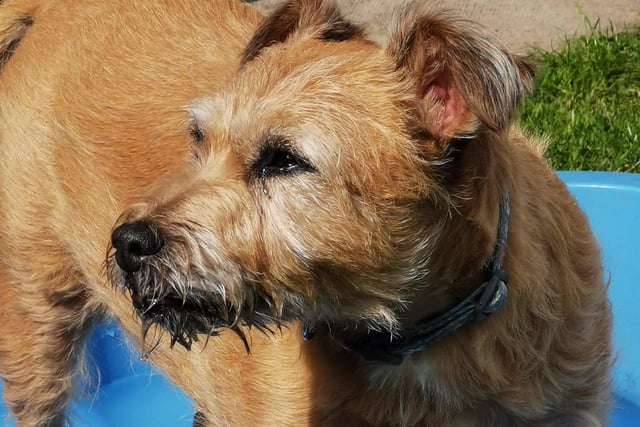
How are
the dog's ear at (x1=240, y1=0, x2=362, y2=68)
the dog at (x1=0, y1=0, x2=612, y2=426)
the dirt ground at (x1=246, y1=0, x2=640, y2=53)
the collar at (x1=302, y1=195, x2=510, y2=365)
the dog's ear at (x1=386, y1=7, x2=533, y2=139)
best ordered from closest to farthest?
the dog's ear at (x1=386, y1=7, x2=533, y2=139) < the dog at (x1=0, y1=0, x2=612, y2=426) < the collar at (x1=302, y1=195, x2=510, y2=365) < the dog's ear at (x1=240, y1=0, x2=362, y2=68) < the dirt ground at (x1=246, y1=0, x2=640, y2=53)

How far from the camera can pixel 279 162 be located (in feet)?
8.12

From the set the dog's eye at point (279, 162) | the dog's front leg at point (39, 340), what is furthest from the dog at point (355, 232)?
the dog's front leg at point (39, 340)

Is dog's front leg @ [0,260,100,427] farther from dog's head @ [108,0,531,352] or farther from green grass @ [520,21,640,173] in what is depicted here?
green grass @ [520,21,640,173]

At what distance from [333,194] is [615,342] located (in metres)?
2.52

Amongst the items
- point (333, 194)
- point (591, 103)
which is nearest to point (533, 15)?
point (591, 103)

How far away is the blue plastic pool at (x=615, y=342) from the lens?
4.65m

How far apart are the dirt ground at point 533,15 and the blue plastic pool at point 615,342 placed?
1.76 metres

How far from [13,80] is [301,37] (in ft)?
4.73

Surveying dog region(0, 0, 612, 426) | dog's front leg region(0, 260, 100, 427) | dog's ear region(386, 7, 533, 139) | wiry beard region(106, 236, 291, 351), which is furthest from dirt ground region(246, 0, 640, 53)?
wiry beard region(106, 236, 291, 351)

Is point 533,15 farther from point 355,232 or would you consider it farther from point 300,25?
point 355,232

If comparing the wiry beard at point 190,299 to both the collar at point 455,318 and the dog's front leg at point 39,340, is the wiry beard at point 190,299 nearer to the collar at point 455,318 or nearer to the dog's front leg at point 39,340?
the collar at point 455,318

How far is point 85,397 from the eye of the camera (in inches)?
177

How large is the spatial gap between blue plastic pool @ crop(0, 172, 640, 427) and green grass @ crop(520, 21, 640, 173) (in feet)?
2.09

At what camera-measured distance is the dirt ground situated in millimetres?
6445
